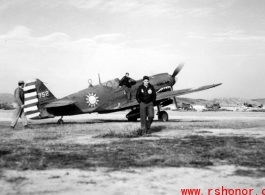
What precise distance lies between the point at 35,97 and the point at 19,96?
81cm

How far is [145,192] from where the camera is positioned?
374 cm

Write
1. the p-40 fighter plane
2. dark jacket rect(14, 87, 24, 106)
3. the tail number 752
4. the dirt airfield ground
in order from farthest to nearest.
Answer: the tail number 752 < the p-40 fighter plane < dark jacket rect(14, 87, 24, 106) < the dirt airfield ground

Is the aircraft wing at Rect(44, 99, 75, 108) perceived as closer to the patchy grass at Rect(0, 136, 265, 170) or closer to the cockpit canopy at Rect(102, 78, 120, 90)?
the cockpit canopy at Rect(102, 78, 120, 90)

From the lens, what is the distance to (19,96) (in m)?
12.8

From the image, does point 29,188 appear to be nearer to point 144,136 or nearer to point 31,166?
point 31,166

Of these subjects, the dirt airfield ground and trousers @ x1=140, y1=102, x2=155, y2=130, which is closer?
the dirt airfield ground

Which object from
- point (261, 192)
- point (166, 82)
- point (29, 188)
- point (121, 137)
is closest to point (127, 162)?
point (29, 188)

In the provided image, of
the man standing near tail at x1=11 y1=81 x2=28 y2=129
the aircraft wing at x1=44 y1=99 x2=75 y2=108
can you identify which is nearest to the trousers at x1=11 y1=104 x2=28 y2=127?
the man standing near tail at x1=11 y1=81 x2=28 y2=129

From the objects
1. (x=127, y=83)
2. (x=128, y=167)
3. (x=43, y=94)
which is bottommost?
(x=128, y=167)

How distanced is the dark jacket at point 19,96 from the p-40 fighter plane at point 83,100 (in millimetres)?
290

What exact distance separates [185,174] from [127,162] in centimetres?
112

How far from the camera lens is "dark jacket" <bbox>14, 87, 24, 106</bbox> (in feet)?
41.5

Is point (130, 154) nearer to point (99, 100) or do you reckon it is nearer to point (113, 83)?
point (99, 100)

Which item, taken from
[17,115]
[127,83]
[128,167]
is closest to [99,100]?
[127,83]
